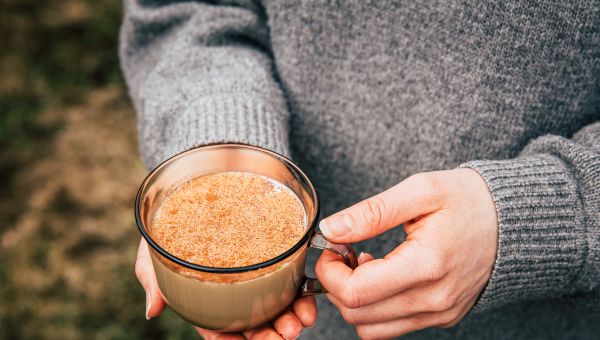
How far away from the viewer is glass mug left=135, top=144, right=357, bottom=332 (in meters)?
0.96

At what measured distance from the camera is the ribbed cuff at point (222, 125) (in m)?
1.33

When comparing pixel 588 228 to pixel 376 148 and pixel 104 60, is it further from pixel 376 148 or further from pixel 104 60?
pixel 104 60

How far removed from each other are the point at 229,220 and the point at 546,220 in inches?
25.0

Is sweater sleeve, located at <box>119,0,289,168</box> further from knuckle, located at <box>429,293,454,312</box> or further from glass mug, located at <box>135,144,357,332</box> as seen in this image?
knuckle, located at <box>429,293,454,312</box>

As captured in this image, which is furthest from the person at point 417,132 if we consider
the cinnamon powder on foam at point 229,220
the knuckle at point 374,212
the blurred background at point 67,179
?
the blurred background at point 67,179

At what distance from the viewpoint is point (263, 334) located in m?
1.14

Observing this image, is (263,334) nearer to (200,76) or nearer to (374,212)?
(374,212)

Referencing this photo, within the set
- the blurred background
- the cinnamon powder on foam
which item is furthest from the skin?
the blurred background

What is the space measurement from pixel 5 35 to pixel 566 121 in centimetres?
456

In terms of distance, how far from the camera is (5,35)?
466cm

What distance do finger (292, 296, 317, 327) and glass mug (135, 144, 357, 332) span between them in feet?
0.08

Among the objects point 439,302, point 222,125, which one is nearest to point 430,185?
point 439,302

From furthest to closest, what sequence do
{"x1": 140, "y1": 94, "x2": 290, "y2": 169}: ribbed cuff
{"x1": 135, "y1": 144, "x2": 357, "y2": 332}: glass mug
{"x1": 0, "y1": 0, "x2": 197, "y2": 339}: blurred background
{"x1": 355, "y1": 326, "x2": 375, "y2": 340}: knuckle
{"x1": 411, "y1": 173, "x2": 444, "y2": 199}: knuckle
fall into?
{"x1": 0, "y1": 0, "x2": 197, "y2": 339}: blurred background, {"x1": 140, "y1": 94, "x2": 290, "y2": 169}: ribbed cuff, {"x1": 355, "y1": 326, "x2": 375, "y2": 340}: knuckle, {"x1": 411, "y1": 173, "x2": 444, "y2": 199}: knuckle, {"x1": 135, "y1": 144, "x2": 357, "y2": 332}: glass mug

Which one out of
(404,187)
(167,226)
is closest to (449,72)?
(404,187)
